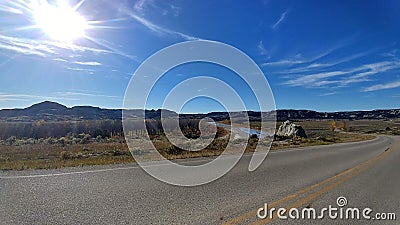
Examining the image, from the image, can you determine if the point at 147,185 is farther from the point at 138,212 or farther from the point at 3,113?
the point at 3,113

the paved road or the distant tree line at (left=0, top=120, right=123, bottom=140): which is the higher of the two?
the distant tree line at (left=0, top=120, right=123, bottom=140)

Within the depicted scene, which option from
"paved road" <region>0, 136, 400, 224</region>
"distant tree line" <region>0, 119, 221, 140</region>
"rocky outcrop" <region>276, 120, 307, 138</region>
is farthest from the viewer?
"rocky outcrop" <region>276, 120, 307, 138</region>

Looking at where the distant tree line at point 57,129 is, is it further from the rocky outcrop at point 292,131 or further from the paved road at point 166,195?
the paved road at point 166,195

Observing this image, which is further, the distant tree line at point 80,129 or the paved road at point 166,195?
the distant tree line at point 80,129

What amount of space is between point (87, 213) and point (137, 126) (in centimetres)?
3118

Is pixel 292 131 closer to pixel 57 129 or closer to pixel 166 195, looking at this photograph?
pixel 57 129

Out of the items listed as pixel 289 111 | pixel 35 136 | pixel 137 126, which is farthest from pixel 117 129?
pixel 289 111

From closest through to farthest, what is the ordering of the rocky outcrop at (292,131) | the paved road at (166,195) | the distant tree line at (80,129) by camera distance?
1. the paved road at (166,195)
2. the distant tree line at (80,129)
3. the rocky outcrop at (292,131)

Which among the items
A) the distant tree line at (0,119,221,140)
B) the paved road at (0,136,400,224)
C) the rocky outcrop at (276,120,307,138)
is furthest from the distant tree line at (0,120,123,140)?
the paved road at (0,136,400,224)

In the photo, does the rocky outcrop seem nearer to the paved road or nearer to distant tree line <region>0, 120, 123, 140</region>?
distant tree line <region>0, 120, 123, 140</region>

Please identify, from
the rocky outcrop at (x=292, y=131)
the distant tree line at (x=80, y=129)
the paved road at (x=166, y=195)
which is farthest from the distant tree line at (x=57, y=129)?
the paved road at (x=166, y=195)

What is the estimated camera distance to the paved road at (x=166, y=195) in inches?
185

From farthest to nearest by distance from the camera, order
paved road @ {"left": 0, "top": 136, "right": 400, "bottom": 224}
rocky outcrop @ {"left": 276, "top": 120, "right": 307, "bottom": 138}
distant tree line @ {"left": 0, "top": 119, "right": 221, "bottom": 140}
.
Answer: rocky outcrop @ {"left": 276, "top": 120, "right": 307, "bottom": 138}, distant tree line @ {"left": 0, "top": 119, "right": 221, "bottom": 140}, paved road @ {"left": 0, "top": 136, "right": 400, "bottom": 224}

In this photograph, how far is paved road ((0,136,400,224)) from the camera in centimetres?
469
